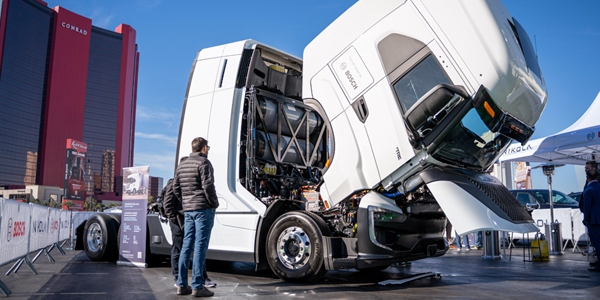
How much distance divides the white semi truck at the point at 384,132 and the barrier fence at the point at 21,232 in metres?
2.51

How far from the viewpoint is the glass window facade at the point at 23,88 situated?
80812mm

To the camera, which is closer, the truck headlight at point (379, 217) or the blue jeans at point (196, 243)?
the blue jeans at point (196, 243)

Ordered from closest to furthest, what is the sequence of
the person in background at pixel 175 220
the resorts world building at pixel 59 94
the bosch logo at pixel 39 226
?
1. the person in background at pixel 175 220
2. the bosch logo at pixel 39 226
3. the resorts world building at pixel 59 94

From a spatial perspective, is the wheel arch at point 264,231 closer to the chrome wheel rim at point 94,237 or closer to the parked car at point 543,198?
the chrome wheel rim at point 94,237

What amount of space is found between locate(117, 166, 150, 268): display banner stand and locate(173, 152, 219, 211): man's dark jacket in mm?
2887

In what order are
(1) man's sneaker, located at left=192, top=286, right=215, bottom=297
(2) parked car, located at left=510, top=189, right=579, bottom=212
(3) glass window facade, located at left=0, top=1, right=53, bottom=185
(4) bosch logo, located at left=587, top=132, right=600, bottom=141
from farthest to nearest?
(3) glass window facade, located at left=0, top=1, right=53, bottom=185
(2) parked car, located at left=510, top=189, right=579, bottom=212
(4) bosch logo, located at left=587, top=132, right=600, bottom=141
(1) man's sneaker, located at left=192, top=286, right=215, bottom=297

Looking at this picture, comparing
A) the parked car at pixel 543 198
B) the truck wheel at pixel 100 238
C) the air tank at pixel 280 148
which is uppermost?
the air tank at pixel 280 148

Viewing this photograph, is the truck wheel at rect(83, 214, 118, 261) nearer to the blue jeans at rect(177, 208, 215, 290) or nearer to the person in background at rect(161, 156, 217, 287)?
the person in background at rect(161, 156, 217, 287)

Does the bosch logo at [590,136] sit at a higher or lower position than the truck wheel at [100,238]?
higher

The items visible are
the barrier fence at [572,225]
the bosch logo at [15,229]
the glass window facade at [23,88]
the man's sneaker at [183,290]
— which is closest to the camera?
the man's sneaker at [183,290]

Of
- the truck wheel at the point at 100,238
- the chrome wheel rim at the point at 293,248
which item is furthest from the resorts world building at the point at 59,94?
the chrome wheel rim at the point at 293,248

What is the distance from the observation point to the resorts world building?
271 ft

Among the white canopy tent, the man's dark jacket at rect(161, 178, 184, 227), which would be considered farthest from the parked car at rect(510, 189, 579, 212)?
the man's dark jacket at rect(161, 178, 184, 227)

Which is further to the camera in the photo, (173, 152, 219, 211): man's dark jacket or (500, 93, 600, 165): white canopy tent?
(500, 93, 600, 165): white canopy tent
